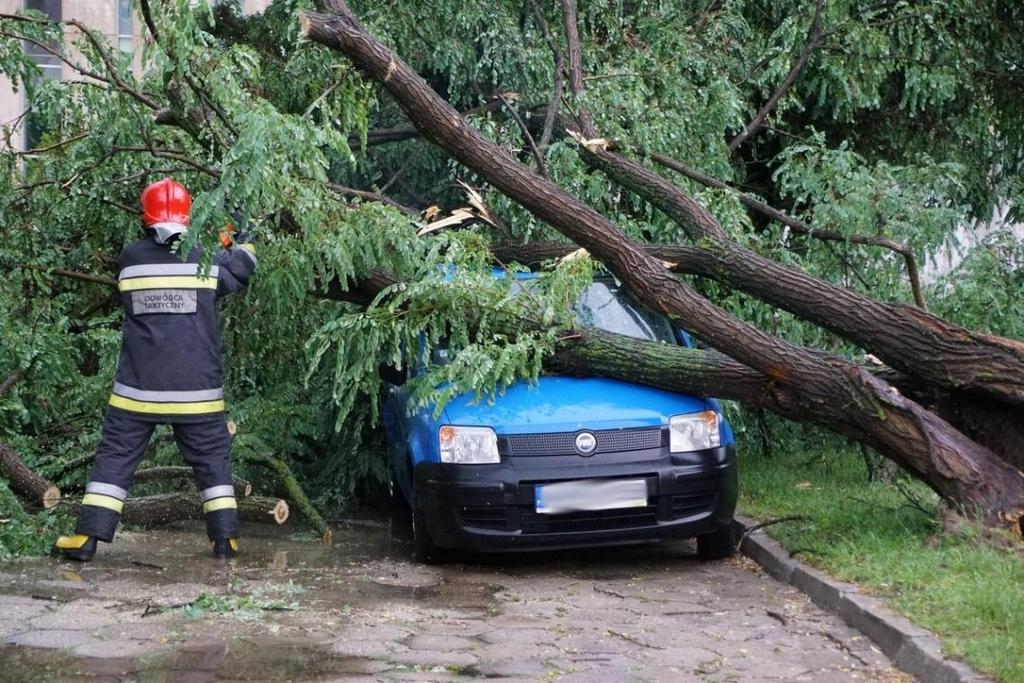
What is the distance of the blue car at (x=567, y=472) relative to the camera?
6906 millimetres

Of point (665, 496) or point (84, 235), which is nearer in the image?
point (665, 496)

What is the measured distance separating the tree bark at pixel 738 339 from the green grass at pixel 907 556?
1.03 ft

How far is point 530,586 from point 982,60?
665 centimetres

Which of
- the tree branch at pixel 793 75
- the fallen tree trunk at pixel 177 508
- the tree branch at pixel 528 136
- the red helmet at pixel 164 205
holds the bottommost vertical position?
the fallen tree trunk at pixel 177 508

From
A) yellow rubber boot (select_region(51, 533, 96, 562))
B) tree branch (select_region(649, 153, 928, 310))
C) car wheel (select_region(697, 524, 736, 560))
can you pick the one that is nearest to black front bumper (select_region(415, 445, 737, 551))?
car wheel (select_region(697, 524, 736, 560))

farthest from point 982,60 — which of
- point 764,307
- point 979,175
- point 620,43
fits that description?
point 764,307

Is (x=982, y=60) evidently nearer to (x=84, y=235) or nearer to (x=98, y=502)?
(x=84, y=235)

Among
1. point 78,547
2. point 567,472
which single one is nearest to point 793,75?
point 567,472

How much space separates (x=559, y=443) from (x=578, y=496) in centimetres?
28

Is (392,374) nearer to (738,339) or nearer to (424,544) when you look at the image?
(424,544)

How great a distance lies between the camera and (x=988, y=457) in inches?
264

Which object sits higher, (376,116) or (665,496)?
(376,116)

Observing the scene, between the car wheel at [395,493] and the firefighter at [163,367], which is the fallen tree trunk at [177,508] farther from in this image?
the car wheel at [395,493]

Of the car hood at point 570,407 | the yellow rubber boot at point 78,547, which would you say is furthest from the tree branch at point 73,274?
the car hood at point 570,407
